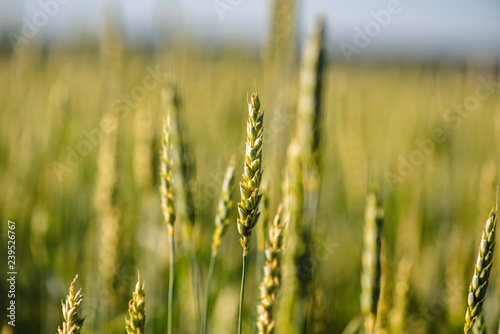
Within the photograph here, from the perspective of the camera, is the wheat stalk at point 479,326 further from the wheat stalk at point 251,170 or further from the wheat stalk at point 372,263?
the wheat stalk at point 251,170

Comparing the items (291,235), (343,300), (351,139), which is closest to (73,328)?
(291,235)

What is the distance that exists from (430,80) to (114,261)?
18.8ft

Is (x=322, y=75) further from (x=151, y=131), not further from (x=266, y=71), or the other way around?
(x=266, y=71)

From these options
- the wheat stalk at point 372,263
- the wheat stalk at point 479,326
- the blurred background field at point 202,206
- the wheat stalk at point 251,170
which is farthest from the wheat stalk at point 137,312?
the wheat stalk at point 479,326

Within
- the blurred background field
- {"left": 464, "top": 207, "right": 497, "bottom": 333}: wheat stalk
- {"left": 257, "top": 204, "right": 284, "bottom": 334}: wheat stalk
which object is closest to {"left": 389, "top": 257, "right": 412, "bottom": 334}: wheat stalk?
the blurred background field

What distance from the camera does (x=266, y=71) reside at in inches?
77.2

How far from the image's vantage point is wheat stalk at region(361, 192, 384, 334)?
78 cm

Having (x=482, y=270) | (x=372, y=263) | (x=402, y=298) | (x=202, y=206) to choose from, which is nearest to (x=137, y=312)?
(x=372, y=263)

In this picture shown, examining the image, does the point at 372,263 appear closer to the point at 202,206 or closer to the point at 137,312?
the point at 137,312

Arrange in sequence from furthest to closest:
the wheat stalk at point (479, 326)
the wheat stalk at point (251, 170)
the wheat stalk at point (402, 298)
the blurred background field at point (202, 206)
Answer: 1. the blurred background field at point (202, 206)
2. the wheat stalk at point (402, 298)
3. the wheat stalk at point (479, 326)
4. the wheat stalk at point (251, 170)

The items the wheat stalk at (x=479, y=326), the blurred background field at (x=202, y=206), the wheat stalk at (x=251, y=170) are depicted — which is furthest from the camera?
the blurred background field at (x=202, y=206)

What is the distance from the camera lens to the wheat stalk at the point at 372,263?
780mm

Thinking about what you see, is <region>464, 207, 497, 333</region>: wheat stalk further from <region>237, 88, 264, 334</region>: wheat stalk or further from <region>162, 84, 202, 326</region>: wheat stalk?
<region>162, 84, 202, 326</region>: wheat stalk

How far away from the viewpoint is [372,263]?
30.9 inches
